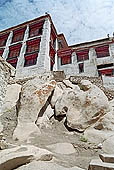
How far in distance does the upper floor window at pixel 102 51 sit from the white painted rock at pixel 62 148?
19.0 metres

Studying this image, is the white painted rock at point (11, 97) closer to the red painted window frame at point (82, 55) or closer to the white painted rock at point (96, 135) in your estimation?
the white painted rock at point (96, 135)

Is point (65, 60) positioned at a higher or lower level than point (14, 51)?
lower

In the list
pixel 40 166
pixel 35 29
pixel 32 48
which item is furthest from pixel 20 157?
pixel 35 29

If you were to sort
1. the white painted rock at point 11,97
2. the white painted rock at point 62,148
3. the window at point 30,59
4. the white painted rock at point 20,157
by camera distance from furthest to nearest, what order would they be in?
1. the window at point 30,59
2. the white painted rock at point 11,97
3. the white painted rock at point 62,148
4. the white painted rock at point 20,157

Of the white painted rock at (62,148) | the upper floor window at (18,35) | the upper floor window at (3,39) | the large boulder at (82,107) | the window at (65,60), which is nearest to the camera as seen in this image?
the white painted rock at (62,148)

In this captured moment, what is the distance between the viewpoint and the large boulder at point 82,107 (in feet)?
23.4

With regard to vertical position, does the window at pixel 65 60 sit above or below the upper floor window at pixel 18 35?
below

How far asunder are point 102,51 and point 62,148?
19929 millimetres

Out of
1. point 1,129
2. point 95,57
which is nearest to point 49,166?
point 1,129

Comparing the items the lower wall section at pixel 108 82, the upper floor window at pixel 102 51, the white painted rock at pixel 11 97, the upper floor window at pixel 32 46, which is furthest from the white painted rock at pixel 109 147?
the upper floor window at pixel 102 51

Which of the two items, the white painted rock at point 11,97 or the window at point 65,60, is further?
the window at point 65,60

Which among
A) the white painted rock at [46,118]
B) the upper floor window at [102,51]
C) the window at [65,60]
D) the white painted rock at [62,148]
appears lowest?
the white painted rock at [62,148]

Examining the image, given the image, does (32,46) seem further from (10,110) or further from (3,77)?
(10,110)

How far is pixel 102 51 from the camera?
2205cm
